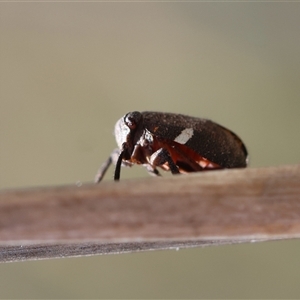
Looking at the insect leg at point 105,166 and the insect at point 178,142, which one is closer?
the insect at point 178,142

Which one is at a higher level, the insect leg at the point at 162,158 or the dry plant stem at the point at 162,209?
the dry plant stem at the point at 162,209

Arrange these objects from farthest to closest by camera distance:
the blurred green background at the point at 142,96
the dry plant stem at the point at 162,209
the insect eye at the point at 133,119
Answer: the blurred green background at the point at 142,96
the insect eye at the point at 133,119
the dry plant stem at the point at 162,209

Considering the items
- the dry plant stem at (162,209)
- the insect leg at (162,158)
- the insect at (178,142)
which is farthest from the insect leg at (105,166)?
the dry plant stem at (162,209)

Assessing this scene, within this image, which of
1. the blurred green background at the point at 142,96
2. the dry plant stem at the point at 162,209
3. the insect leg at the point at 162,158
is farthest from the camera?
the blurred green background at the point at 142,96

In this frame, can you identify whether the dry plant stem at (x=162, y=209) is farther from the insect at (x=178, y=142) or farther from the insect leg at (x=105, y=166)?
the insect leg at (x=105, y=166)

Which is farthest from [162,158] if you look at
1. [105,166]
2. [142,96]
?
[142,96]

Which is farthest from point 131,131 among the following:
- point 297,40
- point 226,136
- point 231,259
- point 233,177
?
point 297,40
